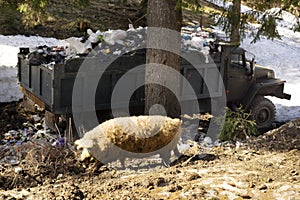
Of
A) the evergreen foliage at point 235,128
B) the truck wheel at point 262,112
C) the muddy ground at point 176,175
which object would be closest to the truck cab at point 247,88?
the truck wheel at point 262,112

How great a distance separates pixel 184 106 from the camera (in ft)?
35.2

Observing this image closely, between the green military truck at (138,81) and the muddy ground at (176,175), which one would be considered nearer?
the muddy ground at (176,175)

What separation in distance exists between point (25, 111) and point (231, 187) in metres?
6.14

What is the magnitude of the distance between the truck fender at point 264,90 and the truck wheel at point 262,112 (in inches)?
5.6

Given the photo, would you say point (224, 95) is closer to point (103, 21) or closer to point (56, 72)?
point (56, 72)

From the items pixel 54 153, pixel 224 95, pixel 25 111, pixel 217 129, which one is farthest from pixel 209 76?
pixel 54 153

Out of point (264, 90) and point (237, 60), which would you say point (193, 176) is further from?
point (264, 90)

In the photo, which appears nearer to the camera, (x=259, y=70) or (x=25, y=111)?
(x=25, y=111)

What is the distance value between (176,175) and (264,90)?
5.71 meters

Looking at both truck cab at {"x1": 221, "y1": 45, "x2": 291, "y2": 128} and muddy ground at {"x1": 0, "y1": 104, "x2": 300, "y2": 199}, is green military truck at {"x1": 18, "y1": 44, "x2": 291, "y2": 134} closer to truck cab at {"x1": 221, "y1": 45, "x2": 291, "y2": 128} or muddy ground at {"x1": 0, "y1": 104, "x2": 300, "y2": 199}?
truck cab at {"x1": 221, "y1": 45, "x2": 291, "y2": 128}

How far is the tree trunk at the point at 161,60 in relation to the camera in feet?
30.0

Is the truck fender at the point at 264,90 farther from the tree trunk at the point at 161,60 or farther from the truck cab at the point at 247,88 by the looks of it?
the tree trunk at the point at 161,60

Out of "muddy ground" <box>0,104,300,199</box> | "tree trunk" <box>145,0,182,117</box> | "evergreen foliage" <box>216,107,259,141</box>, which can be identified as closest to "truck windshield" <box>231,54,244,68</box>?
"tree trunk" <box>145,0,182,117</box>

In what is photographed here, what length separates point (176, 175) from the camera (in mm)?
6332
